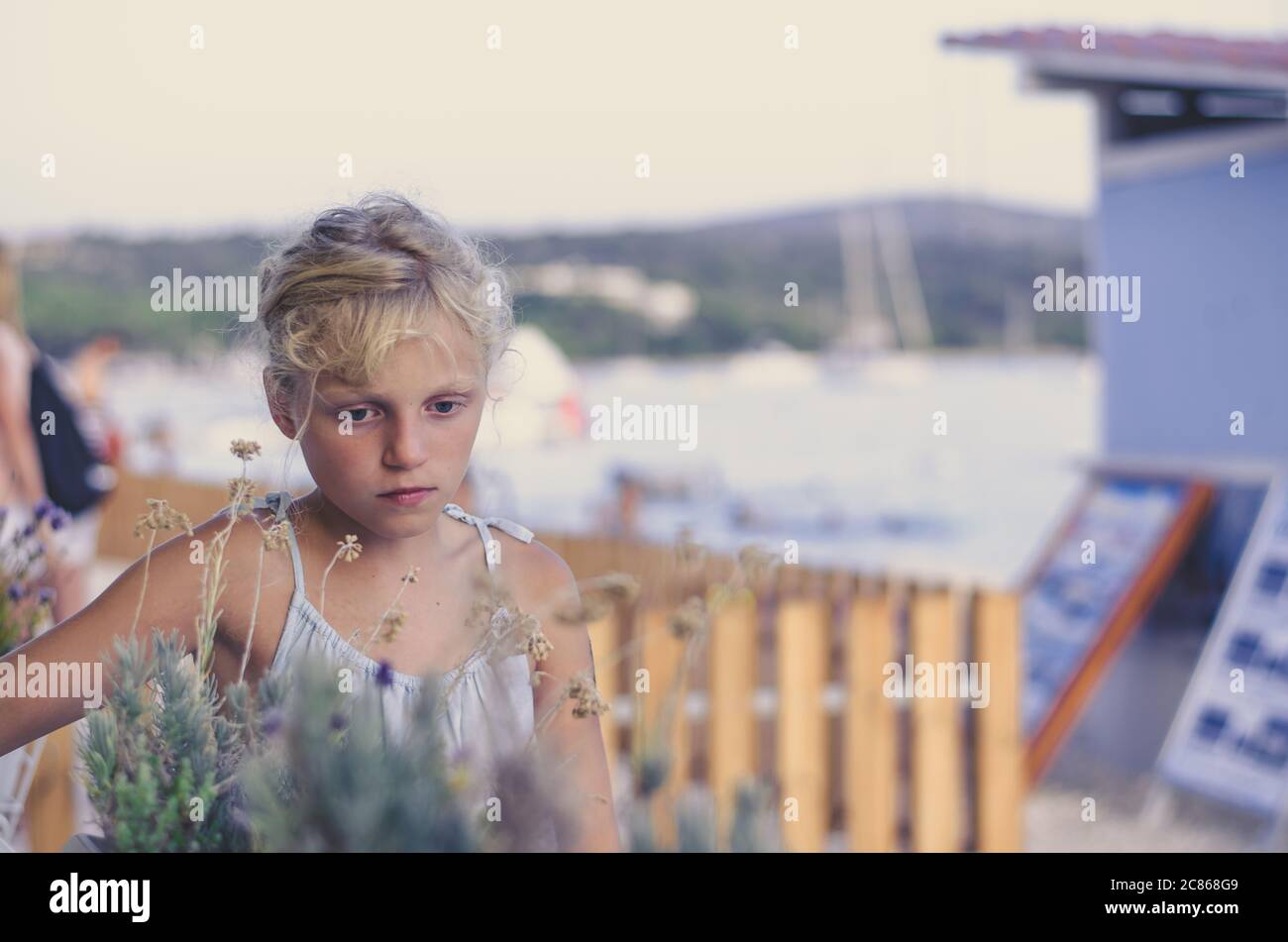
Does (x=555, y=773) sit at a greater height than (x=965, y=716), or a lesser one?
greater

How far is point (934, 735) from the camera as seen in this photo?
4.25 meters

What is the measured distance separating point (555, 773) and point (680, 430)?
221cm

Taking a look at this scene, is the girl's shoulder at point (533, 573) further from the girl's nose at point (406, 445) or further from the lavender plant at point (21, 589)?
the lavender plant at point (21, 589)

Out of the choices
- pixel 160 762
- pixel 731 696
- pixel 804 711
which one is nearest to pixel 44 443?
pixel 731 696

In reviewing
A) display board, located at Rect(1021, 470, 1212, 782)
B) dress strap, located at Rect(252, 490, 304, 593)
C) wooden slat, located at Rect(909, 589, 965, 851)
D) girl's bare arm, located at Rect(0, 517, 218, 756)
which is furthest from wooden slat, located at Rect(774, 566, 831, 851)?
girl's bare arm, located at Rect(0, 517, 218, 756)

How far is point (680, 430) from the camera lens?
2.96 metres

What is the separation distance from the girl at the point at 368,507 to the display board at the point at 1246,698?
4.27m

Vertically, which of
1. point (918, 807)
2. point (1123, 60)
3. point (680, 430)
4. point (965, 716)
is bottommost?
point (918, 807)

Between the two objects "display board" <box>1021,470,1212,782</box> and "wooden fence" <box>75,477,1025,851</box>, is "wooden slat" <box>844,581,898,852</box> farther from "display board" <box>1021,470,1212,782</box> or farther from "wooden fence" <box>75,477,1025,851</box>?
"display board" <box>1021,470,1212,782</box>

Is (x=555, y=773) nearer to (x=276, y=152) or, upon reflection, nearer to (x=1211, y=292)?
(x=1211, y=292)

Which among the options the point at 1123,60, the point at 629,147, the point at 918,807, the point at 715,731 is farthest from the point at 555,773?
the point at 629,147

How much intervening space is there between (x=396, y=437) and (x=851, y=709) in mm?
3053

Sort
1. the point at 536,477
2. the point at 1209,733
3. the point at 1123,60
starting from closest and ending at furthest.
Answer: the point at 1209,733
the point at 1123,60
the point at 536,477

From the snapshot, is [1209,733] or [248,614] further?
[1209,733]
